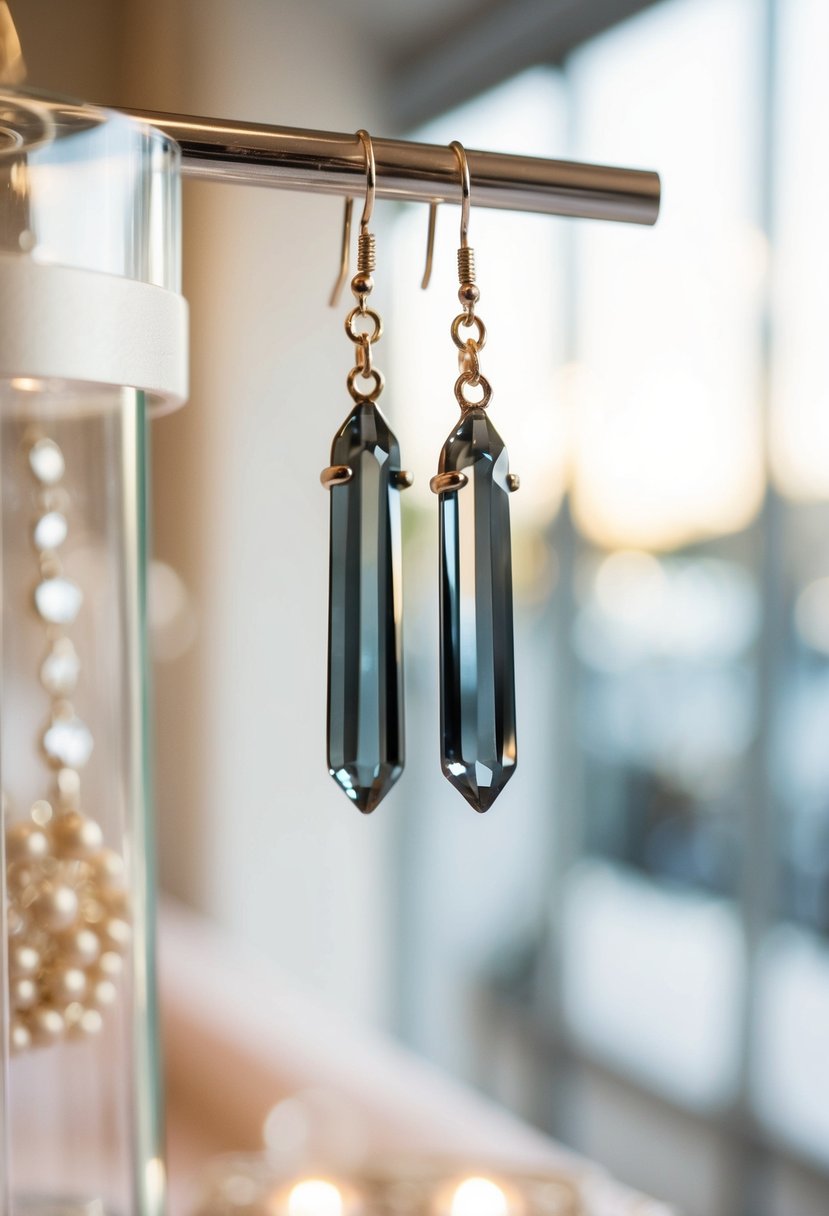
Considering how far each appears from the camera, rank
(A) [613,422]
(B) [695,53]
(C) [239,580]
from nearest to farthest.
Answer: (B) [695,53] → (A) [613,422] → (C) [239,580]

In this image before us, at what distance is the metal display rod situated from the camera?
1.12 feet

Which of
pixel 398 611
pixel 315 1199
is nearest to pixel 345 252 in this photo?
pixel 398 611

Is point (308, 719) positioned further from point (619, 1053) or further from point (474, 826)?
point (619, 1053)

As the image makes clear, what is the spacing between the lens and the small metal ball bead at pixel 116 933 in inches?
15.4

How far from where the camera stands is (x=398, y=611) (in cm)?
33

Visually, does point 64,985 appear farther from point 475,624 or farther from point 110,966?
point 475,624

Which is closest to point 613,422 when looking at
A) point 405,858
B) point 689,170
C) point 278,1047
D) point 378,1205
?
point 689,170

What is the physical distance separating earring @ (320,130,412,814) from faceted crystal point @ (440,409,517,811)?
0.6 inches

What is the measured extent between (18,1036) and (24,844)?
0.22ft

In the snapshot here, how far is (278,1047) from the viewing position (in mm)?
945

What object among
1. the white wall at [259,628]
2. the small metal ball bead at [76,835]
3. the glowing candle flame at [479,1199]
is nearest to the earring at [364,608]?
the small metal ball bead at [76,835]

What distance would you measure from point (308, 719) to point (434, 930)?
540mm

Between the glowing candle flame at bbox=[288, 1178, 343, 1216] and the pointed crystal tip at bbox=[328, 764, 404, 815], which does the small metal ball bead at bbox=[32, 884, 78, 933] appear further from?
the glowing candle flame at bbox=[288, 1178, 343, 1216]

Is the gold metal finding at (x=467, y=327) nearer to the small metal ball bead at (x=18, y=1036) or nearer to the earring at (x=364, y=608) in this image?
the earring at (x=364, y=608)
